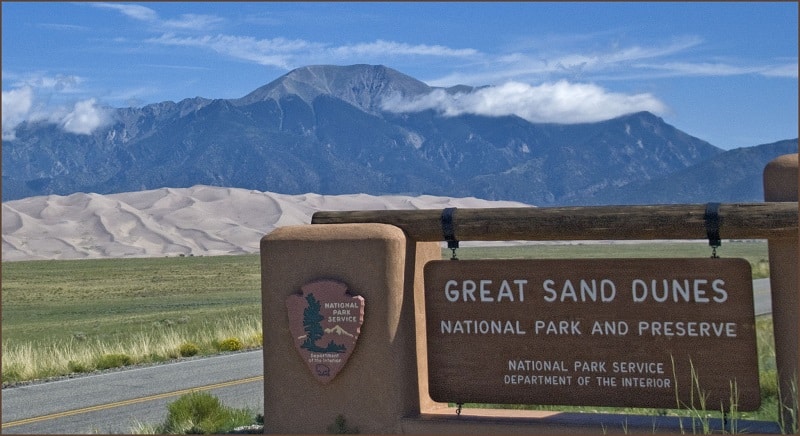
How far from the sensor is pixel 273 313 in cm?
827

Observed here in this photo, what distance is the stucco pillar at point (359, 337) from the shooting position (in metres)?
7.86

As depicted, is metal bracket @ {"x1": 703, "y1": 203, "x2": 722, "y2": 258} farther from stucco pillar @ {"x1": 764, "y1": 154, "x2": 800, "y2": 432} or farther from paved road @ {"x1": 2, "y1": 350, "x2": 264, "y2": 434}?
paved road @ {"x1": 2, "y1": 350, "x2": 264, "y2": 434}

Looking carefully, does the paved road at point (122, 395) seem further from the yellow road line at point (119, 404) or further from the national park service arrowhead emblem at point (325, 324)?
the national park service arrowhead emblem at point (325, 324)

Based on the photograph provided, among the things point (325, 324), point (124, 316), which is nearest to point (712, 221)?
point (325, 324)

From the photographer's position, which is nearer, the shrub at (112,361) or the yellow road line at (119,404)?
the yellow road line at (119,404)

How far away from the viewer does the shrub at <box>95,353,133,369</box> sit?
1641 centimetres

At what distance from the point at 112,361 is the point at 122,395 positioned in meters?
4.01

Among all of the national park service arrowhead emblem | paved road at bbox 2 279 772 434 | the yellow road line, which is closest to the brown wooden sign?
the national park service arrowhead emblem

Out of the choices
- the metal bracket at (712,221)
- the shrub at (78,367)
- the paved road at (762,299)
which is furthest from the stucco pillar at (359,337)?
the paved road at (762,299)

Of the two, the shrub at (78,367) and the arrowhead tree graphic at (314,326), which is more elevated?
the arrowhead tree graphic at (314,326)

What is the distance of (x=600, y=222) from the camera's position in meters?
7.59

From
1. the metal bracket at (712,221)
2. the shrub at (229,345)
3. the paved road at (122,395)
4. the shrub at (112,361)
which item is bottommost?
the shrub at (229,345)

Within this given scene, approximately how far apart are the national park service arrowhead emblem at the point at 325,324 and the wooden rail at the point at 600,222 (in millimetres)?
731

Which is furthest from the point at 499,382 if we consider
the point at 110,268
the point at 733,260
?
the point at 110,268
